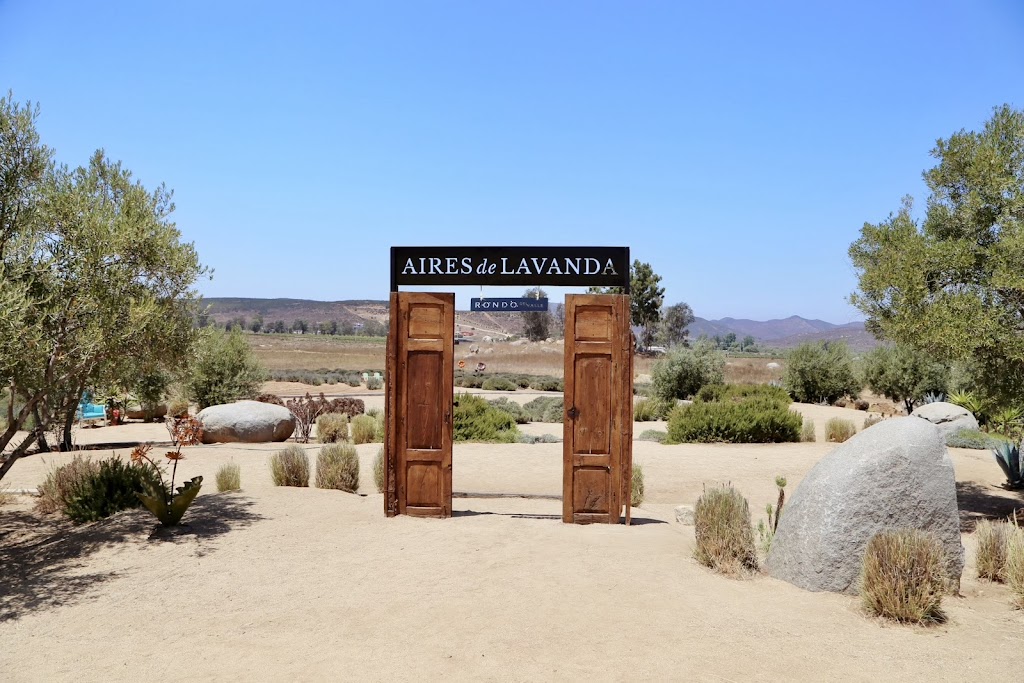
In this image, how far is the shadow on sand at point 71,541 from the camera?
8.03 meters

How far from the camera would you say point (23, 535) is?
1031 centimetres

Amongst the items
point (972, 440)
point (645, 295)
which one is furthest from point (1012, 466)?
point (645, 295)

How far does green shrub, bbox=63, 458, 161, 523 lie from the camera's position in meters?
10.8

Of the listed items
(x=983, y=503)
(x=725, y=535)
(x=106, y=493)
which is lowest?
(x=983, y=503)

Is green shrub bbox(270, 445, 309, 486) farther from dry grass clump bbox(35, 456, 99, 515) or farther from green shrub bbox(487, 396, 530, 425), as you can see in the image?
green shrub bbox(487, 396, 530, 425)

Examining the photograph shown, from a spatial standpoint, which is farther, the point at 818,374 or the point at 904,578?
the point at 818,374

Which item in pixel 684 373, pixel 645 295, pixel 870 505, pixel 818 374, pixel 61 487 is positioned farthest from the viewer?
pixel 645 295

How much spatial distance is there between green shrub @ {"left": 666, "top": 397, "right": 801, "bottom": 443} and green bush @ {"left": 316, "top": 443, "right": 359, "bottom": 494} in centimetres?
1039

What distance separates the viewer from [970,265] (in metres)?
11.4

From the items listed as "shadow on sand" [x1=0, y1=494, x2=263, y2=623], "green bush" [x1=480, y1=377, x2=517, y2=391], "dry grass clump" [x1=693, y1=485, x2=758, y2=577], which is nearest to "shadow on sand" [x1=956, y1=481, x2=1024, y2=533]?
"dry grass clump" [x1=693, y1=485, x2=758, y2=577]

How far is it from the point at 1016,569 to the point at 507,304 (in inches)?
258

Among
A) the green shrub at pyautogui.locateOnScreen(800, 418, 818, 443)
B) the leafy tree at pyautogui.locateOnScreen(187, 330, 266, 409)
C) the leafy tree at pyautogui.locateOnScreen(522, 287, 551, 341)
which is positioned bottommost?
the green shrub at pyautogui.locateOnScreen(800, 418, 818, 443)

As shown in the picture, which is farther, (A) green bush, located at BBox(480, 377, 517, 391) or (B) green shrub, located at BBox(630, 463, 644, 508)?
(A) green bush, located at BBox(480, 377, 517, 391)

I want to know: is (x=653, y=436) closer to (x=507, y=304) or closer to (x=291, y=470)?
(x=291, y=470)
